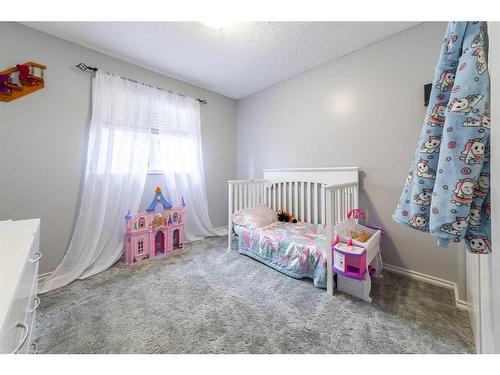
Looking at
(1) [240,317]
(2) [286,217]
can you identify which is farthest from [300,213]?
(1) [240,317]

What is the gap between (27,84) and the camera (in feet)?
5.21

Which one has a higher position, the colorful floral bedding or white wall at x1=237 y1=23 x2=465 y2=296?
white wall at x1=237 y1=23 x2=465 y2=296

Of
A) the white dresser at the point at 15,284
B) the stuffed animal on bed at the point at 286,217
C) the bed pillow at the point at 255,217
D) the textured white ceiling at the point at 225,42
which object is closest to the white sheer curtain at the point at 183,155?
the textured white ceiling at the point at 225,42

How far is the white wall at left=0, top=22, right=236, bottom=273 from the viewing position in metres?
1.56

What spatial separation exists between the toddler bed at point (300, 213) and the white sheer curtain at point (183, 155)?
2.02 ft

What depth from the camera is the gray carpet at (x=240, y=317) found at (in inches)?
40.6

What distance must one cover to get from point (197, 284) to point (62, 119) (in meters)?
1.98

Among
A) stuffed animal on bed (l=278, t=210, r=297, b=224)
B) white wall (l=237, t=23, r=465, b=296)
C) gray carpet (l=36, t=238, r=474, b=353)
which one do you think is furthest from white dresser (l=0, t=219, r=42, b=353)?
white wall (l=237, t=23, r=465, b=296)

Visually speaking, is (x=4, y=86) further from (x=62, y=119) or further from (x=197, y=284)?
(x=197, y=284)

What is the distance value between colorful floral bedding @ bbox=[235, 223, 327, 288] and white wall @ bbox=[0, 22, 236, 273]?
1.77m

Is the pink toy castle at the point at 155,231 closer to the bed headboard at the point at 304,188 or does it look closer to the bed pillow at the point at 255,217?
Result: the bed pillow at the point at 255,217

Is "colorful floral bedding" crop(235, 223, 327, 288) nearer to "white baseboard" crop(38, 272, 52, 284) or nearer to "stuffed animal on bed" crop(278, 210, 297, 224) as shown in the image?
"stuffed animal on bed" crop(278, 210, 297, 224)
